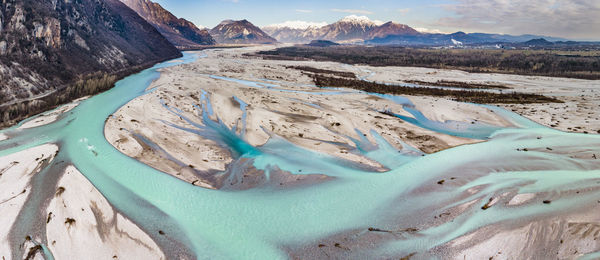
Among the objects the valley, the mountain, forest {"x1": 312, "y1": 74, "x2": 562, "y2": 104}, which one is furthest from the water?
forest {"x1": 312, "y1": 74, "x2": 562, "y2": 104}

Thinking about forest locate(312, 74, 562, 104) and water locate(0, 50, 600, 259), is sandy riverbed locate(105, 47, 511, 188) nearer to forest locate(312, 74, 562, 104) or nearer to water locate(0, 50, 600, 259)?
water locate(0, 50, 600, 259)

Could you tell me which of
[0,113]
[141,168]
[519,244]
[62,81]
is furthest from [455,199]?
[62,81]

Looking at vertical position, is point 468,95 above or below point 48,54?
below

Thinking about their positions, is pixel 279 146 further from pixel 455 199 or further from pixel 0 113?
pixel 0 113

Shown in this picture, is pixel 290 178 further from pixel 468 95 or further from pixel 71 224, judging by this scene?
pixel 468 95

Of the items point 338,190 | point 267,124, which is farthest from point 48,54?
point 338,190

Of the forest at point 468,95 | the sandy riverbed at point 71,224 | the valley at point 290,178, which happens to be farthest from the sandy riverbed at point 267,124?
the forest at point 468,95
